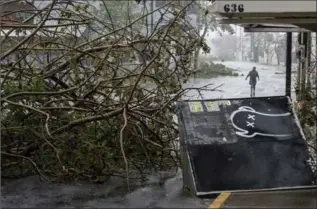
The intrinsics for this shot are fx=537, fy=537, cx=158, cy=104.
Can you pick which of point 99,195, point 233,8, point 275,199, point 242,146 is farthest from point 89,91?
point 233,8

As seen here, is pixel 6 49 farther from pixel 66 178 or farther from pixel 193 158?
pixel 193 158

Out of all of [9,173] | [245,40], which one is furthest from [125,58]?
[245,40]

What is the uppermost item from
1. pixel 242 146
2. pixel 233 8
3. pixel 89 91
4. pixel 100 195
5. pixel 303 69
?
pixel 233 8

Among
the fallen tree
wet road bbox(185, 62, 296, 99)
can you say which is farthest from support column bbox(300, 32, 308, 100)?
wet road bbox(185, 62, 296, 99)

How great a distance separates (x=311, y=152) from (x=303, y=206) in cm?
108

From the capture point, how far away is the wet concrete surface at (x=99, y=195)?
6289 mm

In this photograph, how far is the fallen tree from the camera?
282 inches

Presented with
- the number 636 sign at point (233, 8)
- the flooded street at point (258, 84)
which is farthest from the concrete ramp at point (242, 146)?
the flooded street at point (258, 84)

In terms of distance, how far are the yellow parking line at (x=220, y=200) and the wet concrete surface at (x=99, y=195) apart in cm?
8

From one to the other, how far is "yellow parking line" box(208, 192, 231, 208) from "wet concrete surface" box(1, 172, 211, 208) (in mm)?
83

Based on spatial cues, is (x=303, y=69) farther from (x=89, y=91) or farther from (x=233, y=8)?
(x=233, y=8)

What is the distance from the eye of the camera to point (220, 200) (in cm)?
618

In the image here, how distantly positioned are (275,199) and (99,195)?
2.14 metres

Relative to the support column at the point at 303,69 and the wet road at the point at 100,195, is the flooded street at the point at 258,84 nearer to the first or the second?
the support column at the point at 303,69
